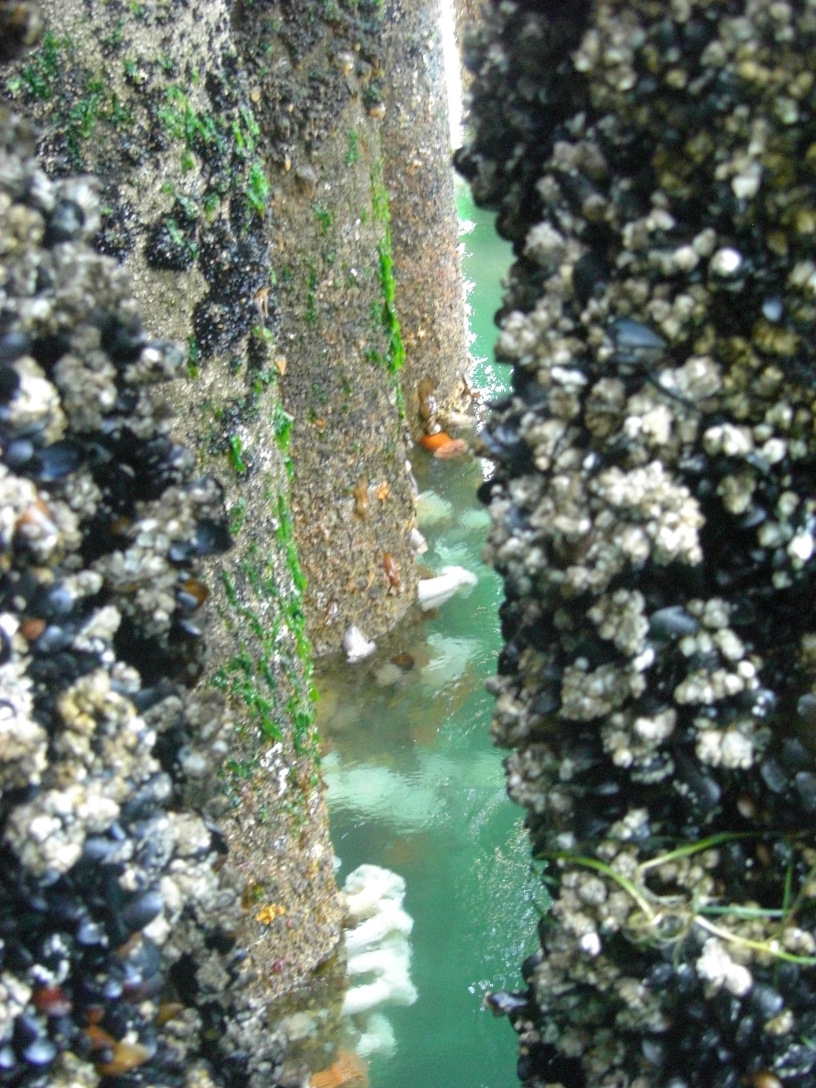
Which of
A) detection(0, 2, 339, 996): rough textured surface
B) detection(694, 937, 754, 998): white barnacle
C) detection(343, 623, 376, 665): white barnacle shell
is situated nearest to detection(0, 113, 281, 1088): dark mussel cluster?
detection(0, 2, 339, 996): rough textured surface

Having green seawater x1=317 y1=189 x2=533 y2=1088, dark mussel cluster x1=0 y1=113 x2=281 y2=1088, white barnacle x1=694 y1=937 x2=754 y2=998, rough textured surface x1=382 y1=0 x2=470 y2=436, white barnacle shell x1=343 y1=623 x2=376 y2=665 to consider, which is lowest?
white barnacle x1=694 y1=937 x2=754 y2=998

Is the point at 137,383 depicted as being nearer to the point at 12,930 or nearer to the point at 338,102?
the point at 12,930

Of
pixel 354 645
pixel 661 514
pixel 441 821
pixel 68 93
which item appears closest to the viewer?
pixel 661 514

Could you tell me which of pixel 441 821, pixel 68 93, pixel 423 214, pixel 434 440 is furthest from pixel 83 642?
pixel 434 440

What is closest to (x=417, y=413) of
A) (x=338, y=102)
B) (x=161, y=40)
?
(x=338, y=102)

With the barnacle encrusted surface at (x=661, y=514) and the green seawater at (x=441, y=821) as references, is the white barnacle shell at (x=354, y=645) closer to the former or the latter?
the green seawater at (x=441, y=821)

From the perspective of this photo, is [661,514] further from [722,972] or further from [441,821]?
[441,821]

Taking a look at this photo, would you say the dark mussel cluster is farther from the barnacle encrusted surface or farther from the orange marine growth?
the orange marine growth
